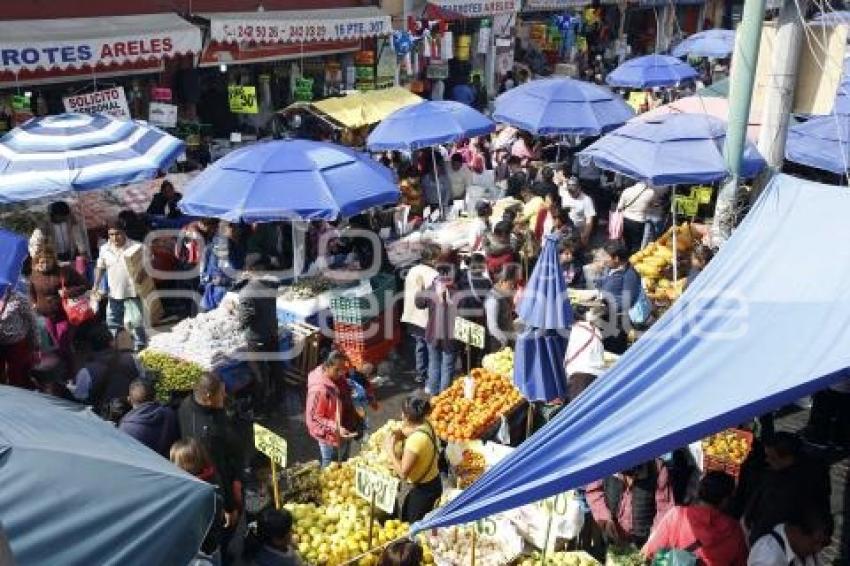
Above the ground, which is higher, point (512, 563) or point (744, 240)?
point (744, 240)

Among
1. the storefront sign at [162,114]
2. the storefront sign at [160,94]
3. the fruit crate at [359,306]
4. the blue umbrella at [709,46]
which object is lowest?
the fruit crate at [359,306]

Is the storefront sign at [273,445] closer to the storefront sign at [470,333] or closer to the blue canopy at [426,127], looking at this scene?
the storefront sign at [470,333]

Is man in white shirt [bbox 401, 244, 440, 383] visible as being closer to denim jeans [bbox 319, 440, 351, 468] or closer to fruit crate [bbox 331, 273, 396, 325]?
fruit crate [bbox 331, 273, 396, 325]

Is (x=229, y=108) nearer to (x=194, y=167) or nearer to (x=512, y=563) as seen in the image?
(x=194, y=167)

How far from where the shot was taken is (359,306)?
30.3 ft

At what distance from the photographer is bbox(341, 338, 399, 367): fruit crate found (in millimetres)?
9391

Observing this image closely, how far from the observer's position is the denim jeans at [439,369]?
879cm

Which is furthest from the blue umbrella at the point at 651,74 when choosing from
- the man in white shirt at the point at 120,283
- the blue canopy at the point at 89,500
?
the blue canopy at the point at 89,500

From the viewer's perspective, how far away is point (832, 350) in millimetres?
3994

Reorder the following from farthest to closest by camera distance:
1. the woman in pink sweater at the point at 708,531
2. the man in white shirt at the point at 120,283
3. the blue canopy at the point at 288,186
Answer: the man in white shirt at the point at 120,283
the blue canopy at the point at 288,186
the woman in pink sweater at the point at 708,531

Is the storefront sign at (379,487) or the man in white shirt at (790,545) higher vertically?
the man in white shirt at (790,545)

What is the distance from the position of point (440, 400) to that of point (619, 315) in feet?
7.70

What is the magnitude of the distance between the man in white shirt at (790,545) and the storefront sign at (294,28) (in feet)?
42.6

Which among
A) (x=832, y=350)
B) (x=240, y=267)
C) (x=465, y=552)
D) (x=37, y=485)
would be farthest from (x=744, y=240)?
(x=240, y=267)
